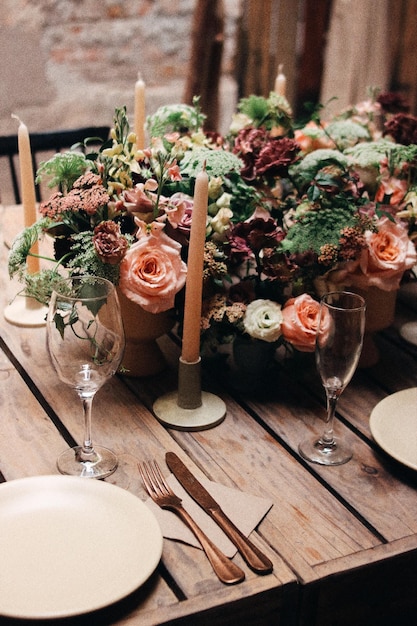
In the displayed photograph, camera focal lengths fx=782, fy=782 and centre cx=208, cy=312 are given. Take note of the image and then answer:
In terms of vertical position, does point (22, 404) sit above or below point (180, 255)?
below

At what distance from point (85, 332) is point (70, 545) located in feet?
0.81

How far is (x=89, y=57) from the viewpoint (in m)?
3.31

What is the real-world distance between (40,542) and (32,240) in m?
0.48

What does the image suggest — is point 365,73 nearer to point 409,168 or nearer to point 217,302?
point 409,168

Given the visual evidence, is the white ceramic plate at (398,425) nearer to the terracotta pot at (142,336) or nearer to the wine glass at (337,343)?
the wine glass at (337,343)

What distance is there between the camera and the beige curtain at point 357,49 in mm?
3031

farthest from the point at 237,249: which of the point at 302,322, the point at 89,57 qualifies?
the point at 89,57

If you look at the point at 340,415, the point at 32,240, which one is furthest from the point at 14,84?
the point at 340,415

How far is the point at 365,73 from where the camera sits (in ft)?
10.2

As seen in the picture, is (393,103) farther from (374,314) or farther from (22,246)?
(22,246)

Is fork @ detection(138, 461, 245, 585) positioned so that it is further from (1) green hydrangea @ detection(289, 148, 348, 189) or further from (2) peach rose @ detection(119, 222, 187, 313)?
(1) green hydrangea @ detection(289, 148, 348, 189)

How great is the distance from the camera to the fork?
34.0 inches

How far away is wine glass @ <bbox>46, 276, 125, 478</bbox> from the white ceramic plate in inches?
15.6

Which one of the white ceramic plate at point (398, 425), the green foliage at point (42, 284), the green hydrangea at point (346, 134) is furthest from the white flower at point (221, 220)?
the green hydrangea at point (346, 134)
